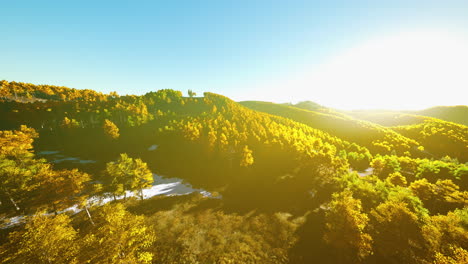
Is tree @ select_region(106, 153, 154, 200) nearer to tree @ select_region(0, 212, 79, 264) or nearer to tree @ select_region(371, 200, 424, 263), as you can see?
tree @ select_region(0, 212, 79, 264)

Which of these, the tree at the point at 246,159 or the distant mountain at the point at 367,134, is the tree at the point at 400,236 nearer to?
the tree at the point at 246,159

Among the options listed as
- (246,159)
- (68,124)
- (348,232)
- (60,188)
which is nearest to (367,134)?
(246,159)

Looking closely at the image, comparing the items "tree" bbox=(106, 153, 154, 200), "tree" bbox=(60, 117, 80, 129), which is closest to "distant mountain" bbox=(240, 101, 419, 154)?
"tree" bbox=(106, 153, 154, 200)

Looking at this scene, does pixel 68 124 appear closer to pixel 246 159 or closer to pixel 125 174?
pixel 125 174

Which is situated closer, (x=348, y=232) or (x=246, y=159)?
(x=348, y=232)

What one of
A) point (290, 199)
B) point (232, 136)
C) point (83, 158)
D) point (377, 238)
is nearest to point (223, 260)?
point (290, 199)

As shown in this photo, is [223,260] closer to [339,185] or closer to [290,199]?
[290,199]

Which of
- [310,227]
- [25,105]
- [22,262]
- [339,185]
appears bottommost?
[310,227]

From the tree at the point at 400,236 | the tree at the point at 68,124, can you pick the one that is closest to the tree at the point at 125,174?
the tree at the point at 400,236
